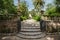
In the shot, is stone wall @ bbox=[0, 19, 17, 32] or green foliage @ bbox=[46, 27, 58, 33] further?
green foliage @ bbox=[46, 27, 58, 33]

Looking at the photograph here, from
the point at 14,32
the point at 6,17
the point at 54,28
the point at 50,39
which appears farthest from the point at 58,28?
the point at 6,17

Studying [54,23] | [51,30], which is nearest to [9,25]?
[51,30]

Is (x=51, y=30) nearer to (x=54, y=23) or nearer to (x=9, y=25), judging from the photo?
(x=54, y=23)

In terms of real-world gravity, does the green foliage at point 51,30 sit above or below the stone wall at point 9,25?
below

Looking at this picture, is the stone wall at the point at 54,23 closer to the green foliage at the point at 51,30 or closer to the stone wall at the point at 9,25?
the green foliage at the point at 51,30

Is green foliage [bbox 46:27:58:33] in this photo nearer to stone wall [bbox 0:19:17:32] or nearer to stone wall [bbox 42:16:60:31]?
stone wall [bbox 42:16:60:31]

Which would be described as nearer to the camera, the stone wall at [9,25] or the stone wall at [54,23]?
the stone wall at [9,25]

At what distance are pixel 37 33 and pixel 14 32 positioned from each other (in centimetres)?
187

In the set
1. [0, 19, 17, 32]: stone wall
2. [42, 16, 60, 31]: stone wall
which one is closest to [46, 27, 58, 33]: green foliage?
[42, 16, 60, 31]: stone wall

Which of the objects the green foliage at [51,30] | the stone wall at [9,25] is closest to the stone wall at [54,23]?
the green foliage at [51,30]

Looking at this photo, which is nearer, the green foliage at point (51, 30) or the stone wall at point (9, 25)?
the stone wall at point (9, 25)

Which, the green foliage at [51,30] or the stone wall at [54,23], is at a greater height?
the stone wall at [54,23]

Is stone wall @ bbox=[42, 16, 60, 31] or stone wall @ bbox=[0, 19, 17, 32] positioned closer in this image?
stone wall @ bbox=[0, 19, 17, 32]

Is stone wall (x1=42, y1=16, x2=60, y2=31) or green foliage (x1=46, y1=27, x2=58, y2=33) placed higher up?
stone wall (x1=42, y1=16, x2=60, y2=31)
